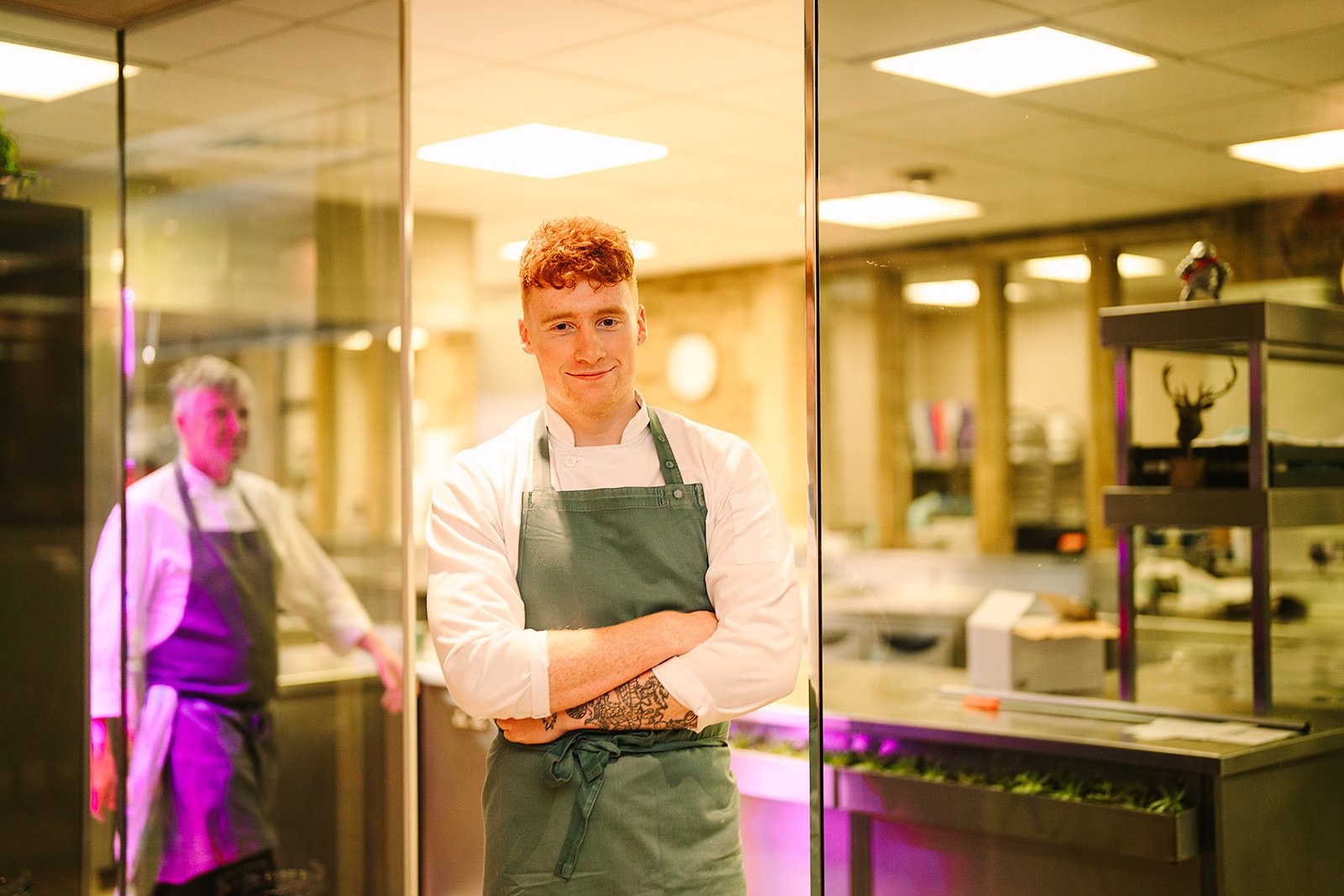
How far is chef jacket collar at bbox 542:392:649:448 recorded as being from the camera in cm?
225

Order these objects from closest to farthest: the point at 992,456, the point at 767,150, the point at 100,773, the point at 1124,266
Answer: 1. the point at 1124,266
2. the point at 100,773
3. the point at 767,150
4. the point at 992,456

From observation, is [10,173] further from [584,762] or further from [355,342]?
[584,762]

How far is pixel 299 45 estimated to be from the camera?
3.73 m

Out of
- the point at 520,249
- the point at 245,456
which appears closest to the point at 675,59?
the point at 245,456

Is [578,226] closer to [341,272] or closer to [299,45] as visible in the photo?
[299,45]

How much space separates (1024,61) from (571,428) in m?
1.22

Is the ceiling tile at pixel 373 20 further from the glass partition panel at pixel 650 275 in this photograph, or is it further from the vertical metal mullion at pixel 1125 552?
the vertical metal mullion at pixel 1125 552

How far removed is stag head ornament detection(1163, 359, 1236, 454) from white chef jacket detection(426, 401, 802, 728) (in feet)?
2.92

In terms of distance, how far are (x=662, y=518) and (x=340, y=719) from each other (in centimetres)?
257

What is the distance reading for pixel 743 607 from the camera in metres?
2.12

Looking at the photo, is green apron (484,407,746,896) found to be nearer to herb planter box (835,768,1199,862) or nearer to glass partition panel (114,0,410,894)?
herb planter box (835,768,1199,862)

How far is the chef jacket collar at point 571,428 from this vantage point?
2.25 metres

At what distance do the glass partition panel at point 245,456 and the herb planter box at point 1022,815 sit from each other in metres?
1.35

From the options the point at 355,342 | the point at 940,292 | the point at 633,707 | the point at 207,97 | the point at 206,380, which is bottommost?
the point at 633,707
